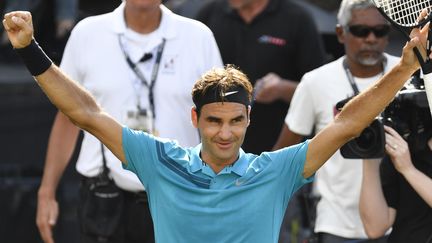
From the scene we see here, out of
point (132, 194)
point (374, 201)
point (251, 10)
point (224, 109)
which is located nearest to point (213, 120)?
point (224, 109)

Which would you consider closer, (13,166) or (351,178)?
(351,178)

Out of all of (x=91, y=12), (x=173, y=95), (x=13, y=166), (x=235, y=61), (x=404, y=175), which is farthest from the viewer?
(x=91, y=12)

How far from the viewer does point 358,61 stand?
6730 mm

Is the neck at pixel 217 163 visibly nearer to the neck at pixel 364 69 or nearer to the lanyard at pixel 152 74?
the lanyard at pixel 152 74

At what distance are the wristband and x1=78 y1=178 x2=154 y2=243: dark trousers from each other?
67.7 inches

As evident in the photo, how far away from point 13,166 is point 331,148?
3678mm

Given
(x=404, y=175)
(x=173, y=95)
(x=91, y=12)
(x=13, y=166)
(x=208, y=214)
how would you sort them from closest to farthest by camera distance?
1. (x=208, y=214)
2. (x=404, y=175)
3. (x=173, y=95)
4. (x=13, y=166)
5. (x=91, y=12)

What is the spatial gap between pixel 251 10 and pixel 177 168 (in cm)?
285

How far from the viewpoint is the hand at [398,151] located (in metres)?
5.93

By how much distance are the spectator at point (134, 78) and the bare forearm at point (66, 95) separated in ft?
4.59

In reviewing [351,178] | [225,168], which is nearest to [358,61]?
[351,178]

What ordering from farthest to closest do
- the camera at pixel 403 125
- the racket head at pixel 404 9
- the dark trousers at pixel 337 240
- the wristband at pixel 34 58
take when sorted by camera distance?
the dark trousers at pixel 337 240 → the camera at pixel 403 125 → the racket head at pixel 404 9 → the wristband at pixel 34 58

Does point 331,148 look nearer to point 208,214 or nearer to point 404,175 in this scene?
point 208,214

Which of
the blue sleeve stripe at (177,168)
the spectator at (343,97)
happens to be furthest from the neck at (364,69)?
the blue sleeve stripe at (177,168)
